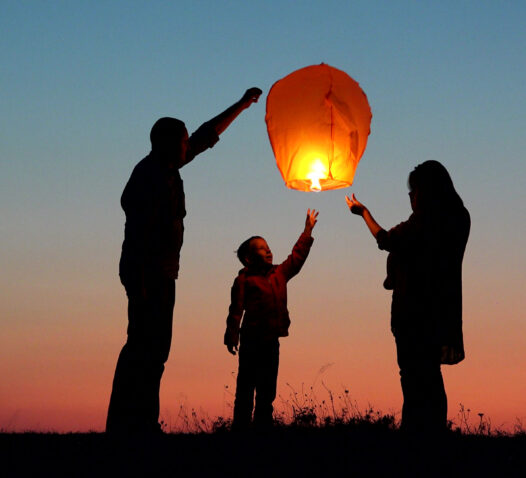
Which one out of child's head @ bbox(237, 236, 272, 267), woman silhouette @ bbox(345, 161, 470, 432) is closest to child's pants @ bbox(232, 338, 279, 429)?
child's head @ bbox(237, 236, 272, 267)

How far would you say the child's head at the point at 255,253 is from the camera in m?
8.29

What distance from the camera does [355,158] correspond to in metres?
7.00

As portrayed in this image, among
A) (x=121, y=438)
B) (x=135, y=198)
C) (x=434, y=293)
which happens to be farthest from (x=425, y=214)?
(x=121, y=438)

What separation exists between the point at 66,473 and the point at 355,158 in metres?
3.80

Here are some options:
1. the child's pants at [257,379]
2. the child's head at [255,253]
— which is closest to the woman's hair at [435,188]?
the child's head at [255,253]

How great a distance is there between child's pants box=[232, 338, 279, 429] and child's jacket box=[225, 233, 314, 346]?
0.12 meters

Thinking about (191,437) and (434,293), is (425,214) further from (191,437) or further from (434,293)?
(191,437)

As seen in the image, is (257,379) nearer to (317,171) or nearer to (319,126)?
(317,171)

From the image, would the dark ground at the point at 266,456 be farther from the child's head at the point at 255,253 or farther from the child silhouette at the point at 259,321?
the child's head at the point at 255,253

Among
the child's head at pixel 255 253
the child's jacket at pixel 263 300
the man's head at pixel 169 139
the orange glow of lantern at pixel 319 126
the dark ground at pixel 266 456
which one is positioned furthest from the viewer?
the child's head at pixel 255 253

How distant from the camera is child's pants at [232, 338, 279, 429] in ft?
25.9

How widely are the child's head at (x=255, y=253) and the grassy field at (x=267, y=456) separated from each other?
2451 mm

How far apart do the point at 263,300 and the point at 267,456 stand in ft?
10.3

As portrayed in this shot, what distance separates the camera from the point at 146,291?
602cm
